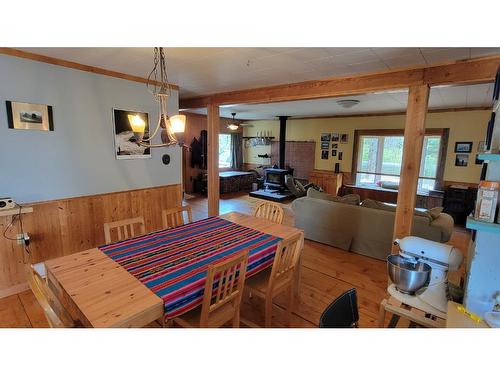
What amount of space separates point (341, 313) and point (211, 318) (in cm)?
85

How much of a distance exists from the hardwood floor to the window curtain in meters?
5.45

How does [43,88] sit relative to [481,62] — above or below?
below

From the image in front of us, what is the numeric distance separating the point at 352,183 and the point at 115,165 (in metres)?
5.90

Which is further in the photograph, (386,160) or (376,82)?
(386,160)

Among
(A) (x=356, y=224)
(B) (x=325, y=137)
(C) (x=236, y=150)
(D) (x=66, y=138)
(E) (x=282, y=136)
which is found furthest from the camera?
(C) (x=236, y=150)

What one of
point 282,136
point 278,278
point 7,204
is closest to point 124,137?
point 7,204

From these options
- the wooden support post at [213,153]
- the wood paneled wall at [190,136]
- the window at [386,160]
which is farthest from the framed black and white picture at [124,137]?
the window at [386,160]

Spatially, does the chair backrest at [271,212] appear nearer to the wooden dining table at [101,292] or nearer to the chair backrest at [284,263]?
the chair backrest at [284,263]

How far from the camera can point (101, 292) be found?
4.50 feet

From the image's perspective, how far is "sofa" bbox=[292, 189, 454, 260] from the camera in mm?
3137

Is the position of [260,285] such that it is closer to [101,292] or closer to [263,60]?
[101,292]
